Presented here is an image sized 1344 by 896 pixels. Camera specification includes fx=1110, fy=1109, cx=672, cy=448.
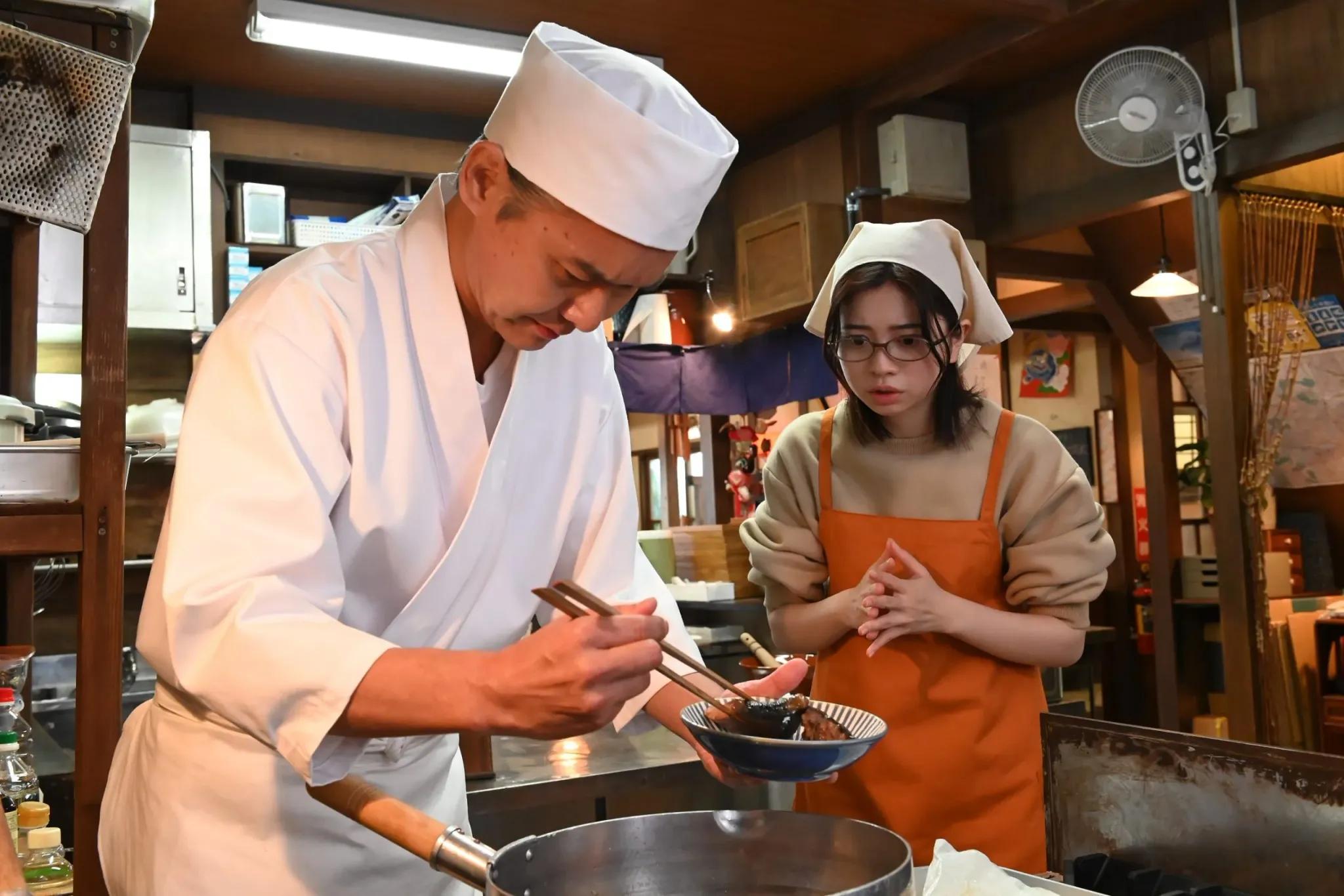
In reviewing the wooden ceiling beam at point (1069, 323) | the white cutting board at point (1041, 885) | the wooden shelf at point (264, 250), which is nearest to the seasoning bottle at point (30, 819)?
the white cutting board at point (1041, 885)

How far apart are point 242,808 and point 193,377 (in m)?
0.51

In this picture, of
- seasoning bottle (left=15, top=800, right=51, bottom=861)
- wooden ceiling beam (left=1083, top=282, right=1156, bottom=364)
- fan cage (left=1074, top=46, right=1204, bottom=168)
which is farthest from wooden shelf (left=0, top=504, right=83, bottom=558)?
wooden ceiling beam (left=1083, top=282, right=1156, bottom=364)

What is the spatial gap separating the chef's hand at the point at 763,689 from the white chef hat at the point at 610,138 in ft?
1.73

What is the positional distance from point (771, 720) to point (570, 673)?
1.45 feet

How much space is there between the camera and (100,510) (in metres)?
1.73

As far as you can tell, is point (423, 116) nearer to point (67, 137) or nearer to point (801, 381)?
point (801, 381)

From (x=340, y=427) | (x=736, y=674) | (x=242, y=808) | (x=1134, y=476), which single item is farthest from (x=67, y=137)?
(x=1134, y=476)

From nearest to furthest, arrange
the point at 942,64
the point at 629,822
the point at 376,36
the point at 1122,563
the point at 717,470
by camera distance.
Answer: the point at 629,822, the point at 376,36, the point at 942,64, the point at 717,470, the point at 1122,563

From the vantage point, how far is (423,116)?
5.89 m

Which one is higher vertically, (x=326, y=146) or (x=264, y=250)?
(x=326, y=146)

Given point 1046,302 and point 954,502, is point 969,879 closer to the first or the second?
point 954,502

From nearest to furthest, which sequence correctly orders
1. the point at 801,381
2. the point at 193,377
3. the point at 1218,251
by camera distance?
the point at 193,377 → the point at 1218,251 → the point at 801,381

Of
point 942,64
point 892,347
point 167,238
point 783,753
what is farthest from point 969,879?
point 167,238

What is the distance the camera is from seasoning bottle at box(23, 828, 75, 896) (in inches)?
62.7
